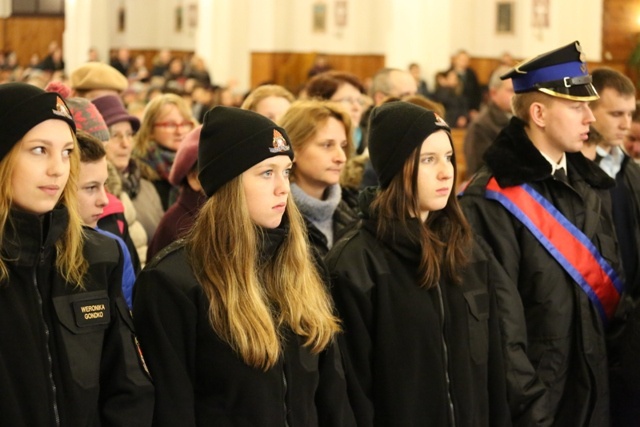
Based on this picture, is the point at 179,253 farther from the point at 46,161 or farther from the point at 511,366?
the point at 511,366

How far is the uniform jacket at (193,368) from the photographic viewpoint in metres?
3.19

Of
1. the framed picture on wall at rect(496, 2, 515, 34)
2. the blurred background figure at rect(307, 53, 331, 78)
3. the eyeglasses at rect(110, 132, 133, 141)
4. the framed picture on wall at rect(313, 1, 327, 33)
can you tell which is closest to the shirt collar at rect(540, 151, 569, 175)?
the eyeglasses at rect(110, 132, 133, 141)

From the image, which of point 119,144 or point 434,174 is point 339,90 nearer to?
point 119,144

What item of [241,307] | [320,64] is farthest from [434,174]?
[320,64]

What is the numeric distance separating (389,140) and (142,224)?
2.20 metres

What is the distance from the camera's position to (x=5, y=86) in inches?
121

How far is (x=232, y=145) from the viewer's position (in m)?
3.39

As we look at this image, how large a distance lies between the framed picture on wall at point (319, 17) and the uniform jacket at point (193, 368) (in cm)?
2194

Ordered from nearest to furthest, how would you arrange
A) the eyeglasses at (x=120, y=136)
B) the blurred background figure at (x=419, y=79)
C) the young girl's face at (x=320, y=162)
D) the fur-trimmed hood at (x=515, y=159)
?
the fur-trimmed hood at (x=515, y=159)
the young girl's face at (x=320, y=162)
the eyeglasses at (x=120, y=136)
the blurred background figure at (x=419, y=79)

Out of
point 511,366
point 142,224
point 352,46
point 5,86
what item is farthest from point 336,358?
point 352,46

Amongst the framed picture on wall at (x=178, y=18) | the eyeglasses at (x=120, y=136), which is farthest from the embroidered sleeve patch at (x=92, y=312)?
the framed picture on wall at (x=178, y=18)

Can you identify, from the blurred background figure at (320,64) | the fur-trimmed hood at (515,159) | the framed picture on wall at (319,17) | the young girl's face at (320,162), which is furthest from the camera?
the framed picture on wall at (319,17)

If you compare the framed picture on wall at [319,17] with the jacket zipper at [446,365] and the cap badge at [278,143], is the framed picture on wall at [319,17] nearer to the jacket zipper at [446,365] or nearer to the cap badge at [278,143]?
the jacket zipper at [446,365]

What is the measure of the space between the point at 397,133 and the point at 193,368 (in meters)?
1.21
